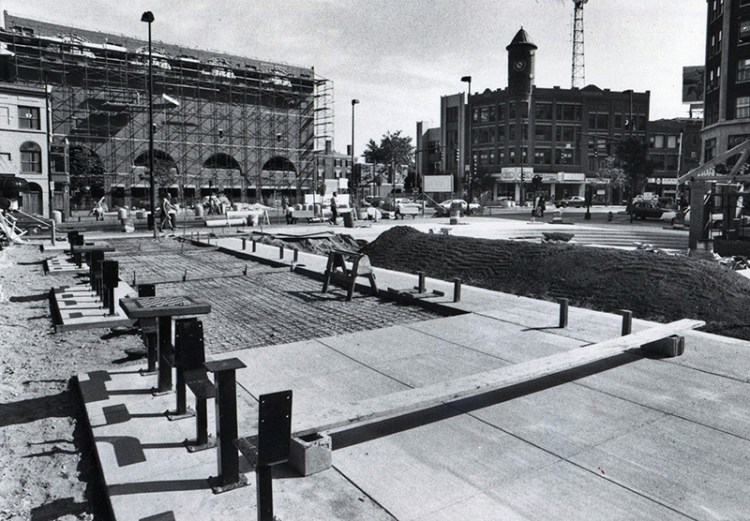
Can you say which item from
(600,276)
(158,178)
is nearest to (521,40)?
(158,178)

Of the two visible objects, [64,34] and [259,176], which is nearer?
[64,34]

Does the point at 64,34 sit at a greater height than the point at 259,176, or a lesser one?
greater

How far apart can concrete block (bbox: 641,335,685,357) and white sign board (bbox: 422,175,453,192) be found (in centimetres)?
5999

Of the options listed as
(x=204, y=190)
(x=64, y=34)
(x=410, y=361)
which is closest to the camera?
(x=410, y=361)

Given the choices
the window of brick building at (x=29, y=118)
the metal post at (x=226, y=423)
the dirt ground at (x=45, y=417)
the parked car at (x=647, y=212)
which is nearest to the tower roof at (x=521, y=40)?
the parked car at (x=647, y=212)

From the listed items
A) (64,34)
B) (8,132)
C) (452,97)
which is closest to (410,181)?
(452,97)

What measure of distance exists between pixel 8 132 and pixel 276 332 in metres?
45.4

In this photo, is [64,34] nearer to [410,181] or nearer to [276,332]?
[410,181]

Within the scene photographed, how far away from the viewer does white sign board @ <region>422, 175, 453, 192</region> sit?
222 feet

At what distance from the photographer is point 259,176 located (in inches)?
3000

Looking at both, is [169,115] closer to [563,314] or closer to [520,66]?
[520,66]

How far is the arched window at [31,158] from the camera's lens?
4591 centimetres

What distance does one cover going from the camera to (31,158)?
152 feet

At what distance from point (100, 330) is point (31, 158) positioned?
143 feet
